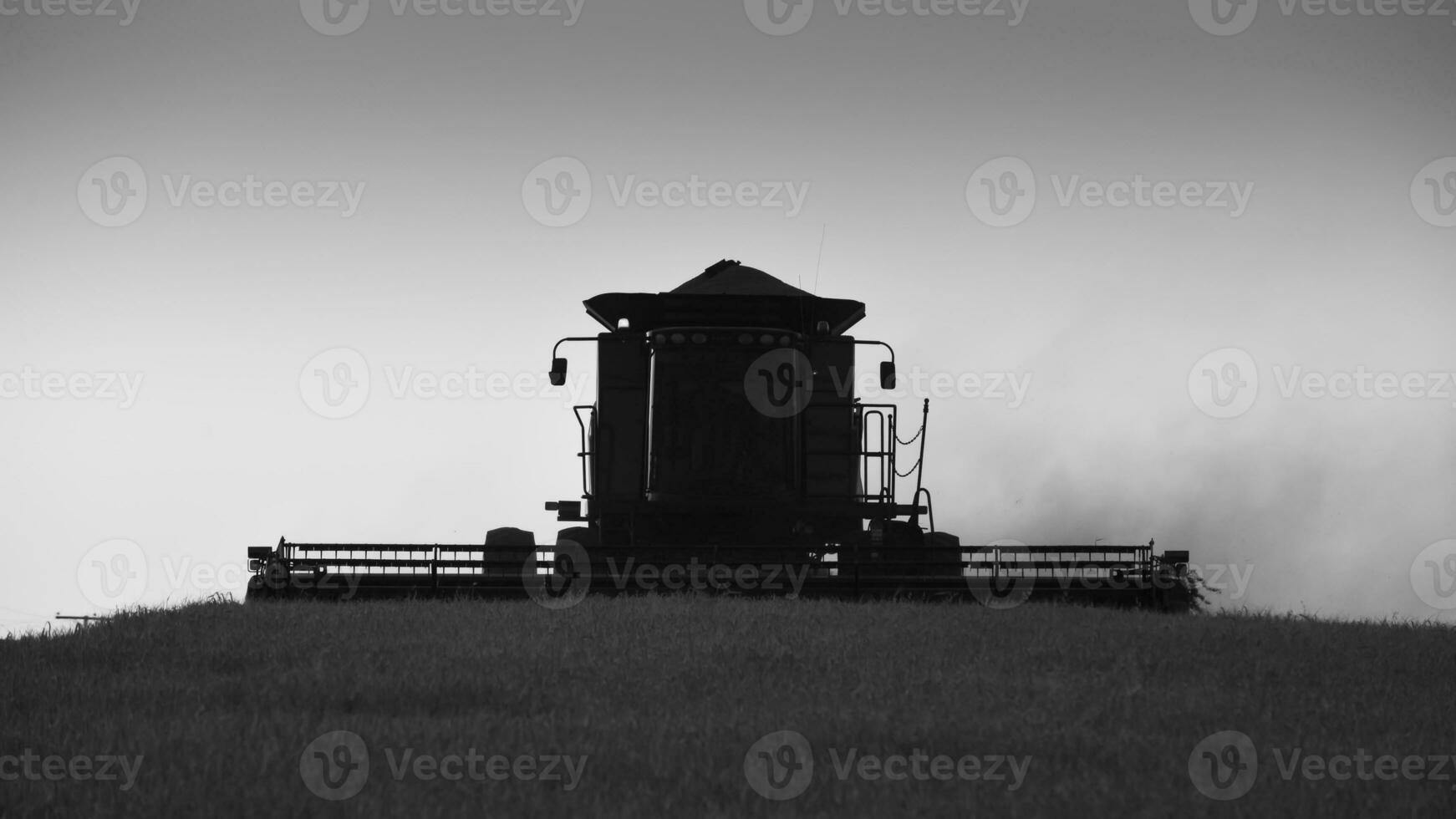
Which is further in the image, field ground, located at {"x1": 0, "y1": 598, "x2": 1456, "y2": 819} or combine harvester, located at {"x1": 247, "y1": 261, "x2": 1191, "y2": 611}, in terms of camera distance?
combine harvester, located at {"x1": 247, "y1": 261, "x2": 1191, "y2": 611}

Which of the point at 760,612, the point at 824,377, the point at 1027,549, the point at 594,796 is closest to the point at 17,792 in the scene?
the point at 594,796

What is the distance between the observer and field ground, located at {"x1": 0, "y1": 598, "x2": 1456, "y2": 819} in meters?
6.82

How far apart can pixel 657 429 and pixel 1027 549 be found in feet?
16.2

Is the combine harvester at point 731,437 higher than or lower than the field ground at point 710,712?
higher

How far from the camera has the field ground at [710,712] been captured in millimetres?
6824

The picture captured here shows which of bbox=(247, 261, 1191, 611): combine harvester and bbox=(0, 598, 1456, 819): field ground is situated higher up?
bbox=(247, 261, 1191, 611): combine harvester

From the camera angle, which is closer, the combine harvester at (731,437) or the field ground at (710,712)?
the field ground at (710,712)

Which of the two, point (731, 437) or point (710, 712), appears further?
point (731, 437)

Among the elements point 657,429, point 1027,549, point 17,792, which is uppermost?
point 657,429

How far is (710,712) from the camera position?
891 cm

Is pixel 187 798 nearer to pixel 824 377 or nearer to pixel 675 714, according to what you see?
pixel 675 714

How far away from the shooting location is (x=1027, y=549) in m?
15.9

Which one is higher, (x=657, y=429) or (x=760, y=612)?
(x=657, y=429)

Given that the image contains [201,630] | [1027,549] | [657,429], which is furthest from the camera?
[657,429]
